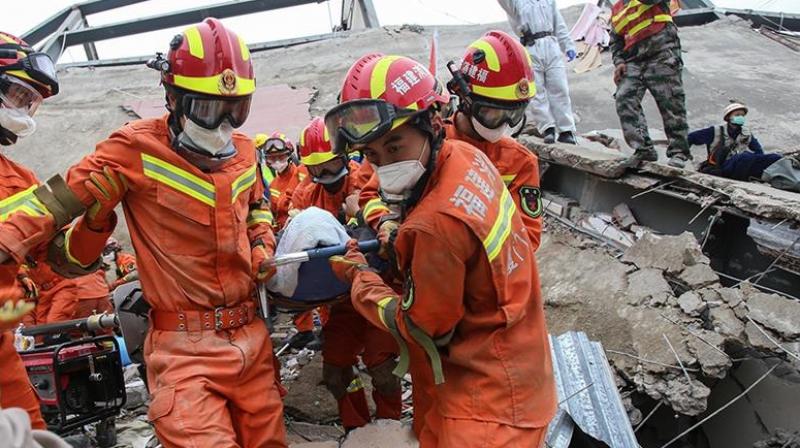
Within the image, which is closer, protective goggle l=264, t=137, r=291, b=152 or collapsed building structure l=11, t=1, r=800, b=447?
collapsed building structure l=11, t=1, r=800, b=447

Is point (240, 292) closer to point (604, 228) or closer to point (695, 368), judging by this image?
point (695, 368)

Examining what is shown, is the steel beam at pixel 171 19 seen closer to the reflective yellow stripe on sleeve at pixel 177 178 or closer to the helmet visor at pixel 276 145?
the helmet visor at pixel 276 145

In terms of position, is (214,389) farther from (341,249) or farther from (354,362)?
(354,362)

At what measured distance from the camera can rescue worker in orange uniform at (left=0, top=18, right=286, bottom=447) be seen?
2480 mm

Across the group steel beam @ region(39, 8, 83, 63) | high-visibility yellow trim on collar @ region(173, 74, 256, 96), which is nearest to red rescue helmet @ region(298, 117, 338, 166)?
high-visibility yellow trim on collar @ region(173, 74, 256, 96)

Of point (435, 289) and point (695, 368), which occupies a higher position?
point (435, 289)

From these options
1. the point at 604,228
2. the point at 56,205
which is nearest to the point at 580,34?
the point at 604,228

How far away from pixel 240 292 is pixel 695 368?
2929 mm

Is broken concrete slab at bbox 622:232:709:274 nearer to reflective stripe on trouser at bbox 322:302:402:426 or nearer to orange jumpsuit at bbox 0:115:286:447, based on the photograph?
reflective stripe on trouser at bbox 322:302:402:426

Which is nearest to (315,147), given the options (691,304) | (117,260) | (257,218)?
A: (257,218)

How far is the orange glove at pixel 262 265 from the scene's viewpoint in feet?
9.18

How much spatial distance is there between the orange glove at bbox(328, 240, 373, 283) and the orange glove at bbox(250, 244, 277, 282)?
10.6 inches

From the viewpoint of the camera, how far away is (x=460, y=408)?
2.31 m

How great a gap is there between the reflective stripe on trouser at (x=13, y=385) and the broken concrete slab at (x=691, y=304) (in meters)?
3.88
